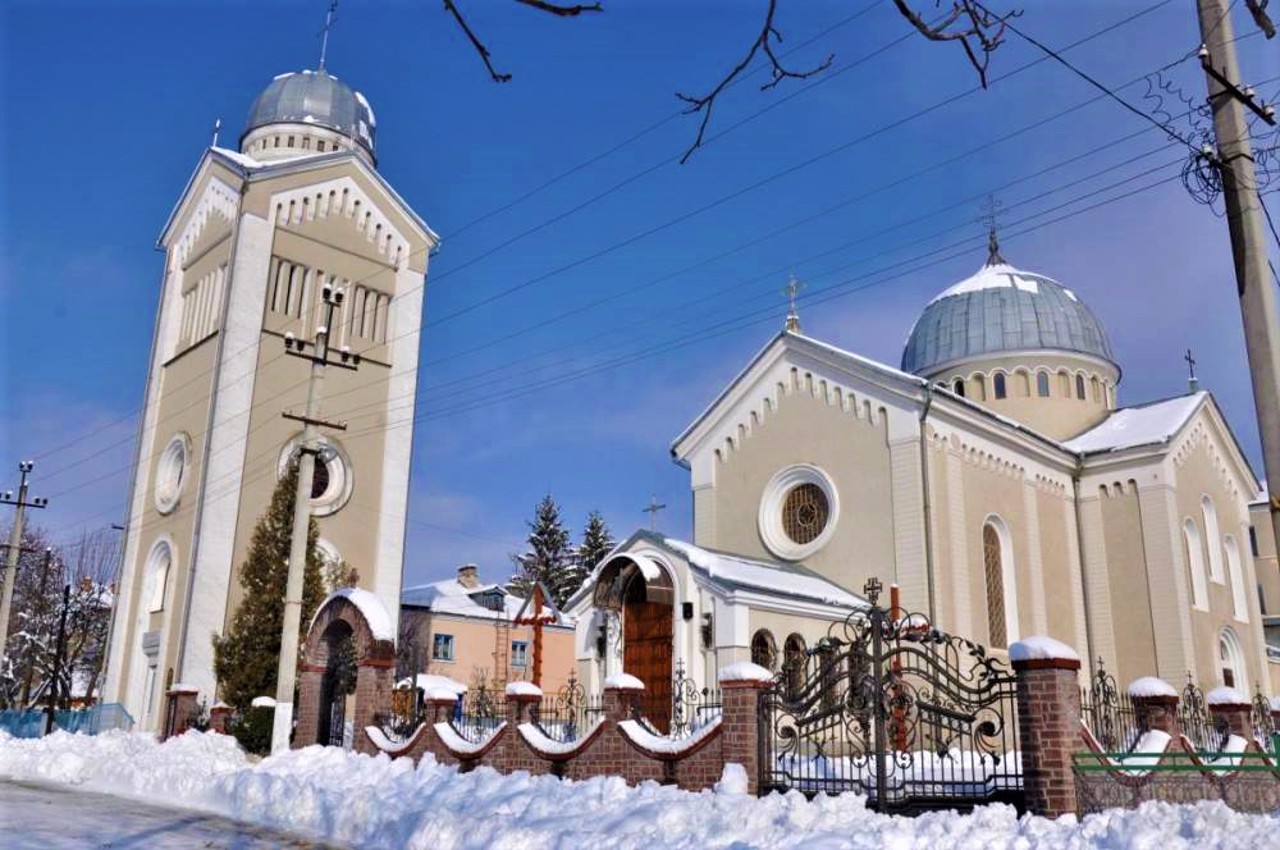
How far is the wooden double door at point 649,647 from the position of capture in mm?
19812

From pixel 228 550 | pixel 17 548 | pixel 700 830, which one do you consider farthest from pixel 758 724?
pixel 17 548

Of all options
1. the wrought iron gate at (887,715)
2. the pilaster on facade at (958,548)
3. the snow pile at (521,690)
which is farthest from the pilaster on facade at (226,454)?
the wrought iron gate at (887,715)

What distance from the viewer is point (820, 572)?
75.4 ft

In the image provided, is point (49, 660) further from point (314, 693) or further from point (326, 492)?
point (314, 693)

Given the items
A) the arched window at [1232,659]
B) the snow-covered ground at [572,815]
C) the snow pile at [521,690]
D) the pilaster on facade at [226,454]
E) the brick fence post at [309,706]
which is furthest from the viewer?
the arched window at [1232,659]

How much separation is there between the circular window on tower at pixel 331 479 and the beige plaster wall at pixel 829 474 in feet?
34.4

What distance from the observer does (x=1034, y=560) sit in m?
24.7

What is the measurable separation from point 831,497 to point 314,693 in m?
11.3

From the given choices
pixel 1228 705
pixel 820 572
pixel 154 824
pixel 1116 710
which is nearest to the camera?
pixel 154 824

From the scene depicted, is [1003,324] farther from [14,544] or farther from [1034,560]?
[14,544]

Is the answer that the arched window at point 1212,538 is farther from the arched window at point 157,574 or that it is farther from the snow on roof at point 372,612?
the arched window at point 157,574

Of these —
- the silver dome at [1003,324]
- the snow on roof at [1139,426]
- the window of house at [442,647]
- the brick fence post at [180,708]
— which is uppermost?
the silver dome at [1003,324]

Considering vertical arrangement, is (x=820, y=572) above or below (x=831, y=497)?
below

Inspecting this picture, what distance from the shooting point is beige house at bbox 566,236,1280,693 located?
20703 millimetres
